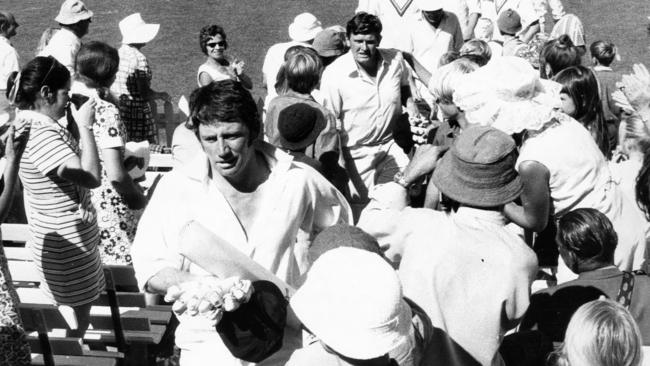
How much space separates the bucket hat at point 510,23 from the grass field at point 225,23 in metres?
3.58

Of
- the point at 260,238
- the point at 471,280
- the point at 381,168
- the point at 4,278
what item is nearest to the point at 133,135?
the point at 381,168

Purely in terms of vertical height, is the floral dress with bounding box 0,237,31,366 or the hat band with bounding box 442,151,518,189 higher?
the hat band with bounding box 442,151,518,189

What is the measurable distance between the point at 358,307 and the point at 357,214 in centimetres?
346

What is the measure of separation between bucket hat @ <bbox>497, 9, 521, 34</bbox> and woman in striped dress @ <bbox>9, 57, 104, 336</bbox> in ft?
20.9

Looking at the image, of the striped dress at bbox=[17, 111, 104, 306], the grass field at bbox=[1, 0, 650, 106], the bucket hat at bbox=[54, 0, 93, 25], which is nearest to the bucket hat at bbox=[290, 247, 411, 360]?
the striped dress at bbox=[17, 111, 104, 306]

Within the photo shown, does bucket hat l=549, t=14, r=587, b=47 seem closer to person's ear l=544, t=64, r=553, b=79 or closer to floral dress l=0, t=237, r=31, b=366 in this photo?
person's ear l=544, t=64, r=553, b=79

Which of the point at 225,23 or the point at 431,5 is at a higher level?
the point at 431,5

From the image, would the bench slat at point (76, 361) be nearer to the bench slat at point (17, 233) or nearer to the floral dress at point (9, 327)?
the floral dress at point (9, 327)

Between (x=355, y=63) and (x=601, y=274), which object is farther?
(x=355, y=63)

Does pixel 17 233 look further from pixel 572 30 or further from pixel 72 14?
pixel 572 30

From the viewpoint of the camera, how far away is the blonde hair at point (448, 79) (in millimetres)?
4888

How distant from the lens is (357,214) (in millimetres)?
6121

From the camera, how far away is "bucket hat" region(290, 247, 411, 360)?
266cm

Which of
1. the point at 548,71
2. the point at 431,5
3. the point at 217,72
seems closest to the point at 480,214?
the point at 548,71
